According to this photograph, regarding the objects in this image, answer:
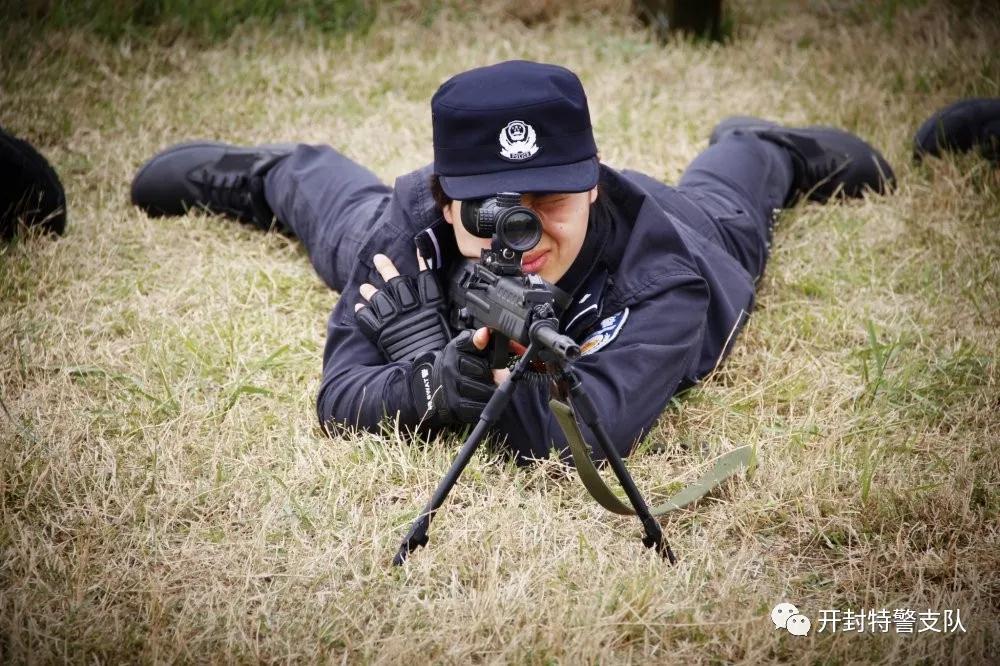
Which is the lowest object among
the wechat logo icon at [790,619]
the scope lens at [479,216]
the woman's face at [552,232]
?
the wechat logo icon at [790,619]

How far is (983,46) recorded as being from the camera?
544 centimetres

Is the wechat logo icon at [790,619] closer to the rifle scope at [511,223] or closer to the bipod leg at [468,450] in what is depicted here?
the bipod leg at [468,450]

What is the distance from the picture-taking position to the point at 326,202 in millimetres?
3766

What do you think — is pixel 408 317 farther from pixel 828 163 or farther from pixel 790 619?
pixel 828 163

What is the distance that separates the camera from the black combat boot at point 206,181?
13.3 ft

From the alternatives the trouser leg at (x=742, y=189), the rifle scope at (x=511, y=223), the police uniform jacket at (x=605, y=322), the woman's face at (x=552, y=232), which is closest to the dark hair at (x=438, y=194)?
the police uniform jacket at (x=605, y=322)

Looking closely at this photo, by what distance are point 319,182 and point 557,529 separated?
1.97 m

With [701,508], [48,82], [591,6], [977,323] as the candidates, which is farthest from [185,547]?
[591,6]

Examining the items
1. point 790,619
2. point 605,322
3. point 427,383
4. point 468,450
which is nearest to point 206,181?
point 427,383

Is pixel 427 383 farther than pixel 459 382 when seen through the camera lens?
Yes

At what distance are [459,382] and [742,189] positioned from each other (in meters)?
1.83

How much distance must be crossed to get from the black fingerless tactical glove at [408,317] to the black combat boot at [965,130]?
2.71 metres

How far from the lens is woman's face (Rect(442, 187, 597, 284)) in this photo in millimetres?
2582

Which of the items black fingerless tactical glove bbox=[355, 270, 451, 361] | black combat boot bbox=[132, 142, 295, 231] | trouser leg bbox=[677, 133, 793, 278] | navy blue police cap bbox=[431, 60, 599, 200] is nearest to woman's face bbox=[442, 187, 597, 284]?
navy blue police cap bbox=[431, 60, 599, 200]
